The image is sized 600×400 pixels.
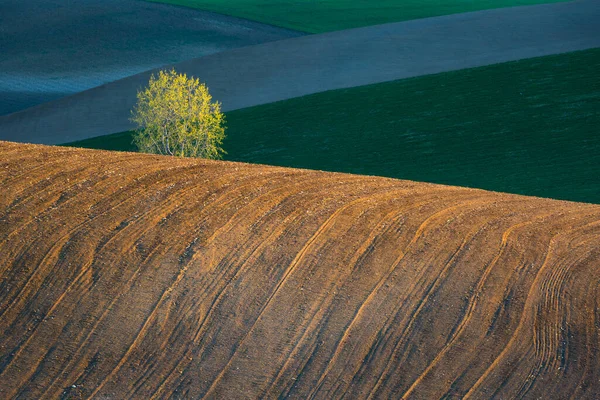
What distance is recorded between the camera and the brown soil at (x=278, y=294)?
44.5ft

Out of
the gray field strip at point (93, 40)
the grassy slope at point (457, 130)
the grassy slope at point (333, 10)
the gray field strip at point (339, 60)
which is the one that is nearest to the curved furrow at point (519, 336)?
the grassy slope at point (457, 130)

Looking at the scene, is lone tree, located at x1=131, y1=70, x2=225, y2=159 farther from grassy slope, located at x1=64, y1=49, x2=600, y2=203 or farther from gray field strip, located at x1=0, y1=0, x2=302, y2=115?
gray field strip, located at x1=0, y1=0, x2=302, y2=115

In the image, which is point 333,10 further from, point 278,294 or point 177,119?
point 278,294

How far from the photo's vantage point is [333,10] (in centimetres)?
7769

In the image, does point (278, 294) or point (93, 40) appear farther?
point (93, 40)

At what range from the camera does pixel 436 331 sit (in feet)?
47.2

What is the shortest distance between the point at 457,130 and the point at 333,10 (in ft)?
129

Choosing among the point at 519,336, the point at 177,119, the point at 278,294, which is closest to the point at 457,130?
the point at 177,119

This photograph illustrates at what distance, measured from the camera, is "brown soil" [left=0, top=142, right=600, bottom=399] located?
1355 centimetres

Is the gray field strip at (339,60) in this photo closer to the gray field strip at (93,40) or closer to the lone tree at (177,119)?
the gray field strip at (93,40)

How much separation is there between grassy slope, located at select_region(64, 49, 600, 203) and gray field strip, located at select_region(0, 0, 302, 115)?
56.4ft

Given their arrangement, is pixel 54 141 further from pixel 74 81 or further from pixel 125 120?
pixel 74 81

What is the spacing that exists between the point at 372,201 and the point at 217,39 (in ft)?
178

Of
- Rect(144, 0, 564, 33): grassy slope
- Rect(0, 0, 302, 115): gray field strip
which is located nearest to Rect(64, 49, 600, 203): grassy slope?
Rect(0, 0, 302, 115): gray field strip
